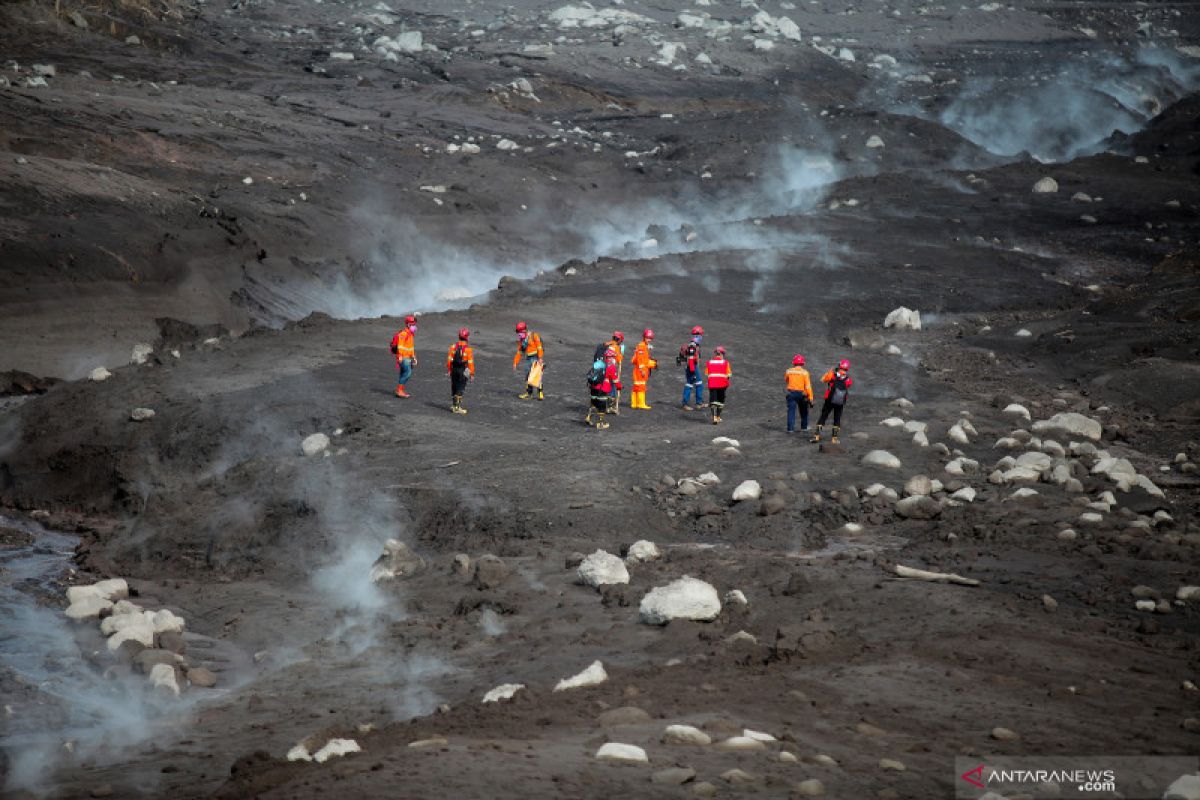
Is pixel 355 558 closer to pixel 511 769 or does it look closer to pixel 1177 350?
pixel 511 769

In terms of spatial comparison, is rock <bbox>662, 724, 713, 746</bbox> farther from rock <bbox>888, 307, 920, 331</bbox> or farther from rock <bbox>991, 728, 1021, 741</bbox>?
rock <bbox>888, 307, 920, 331</bbox>

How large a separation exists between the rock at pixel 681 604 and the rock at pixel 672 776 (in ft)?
14.1

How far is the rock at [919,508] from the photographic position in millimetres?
15561

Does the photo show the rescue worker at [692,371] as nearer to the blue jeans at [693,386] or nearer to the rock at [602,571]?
the blue jeans at [693,386]

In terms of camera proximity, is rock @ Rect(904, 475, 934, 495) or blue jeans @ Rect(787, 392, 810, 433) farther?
blue jeans @ Rect(787, 392, 810, 433)

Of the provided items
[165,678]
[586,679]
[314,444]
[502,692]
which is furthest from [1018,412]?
[165,678]

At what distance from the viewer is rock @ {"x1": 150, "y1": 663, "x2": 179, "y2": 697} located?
1184 centimetres

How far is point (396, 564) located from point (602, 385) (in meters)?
5.98

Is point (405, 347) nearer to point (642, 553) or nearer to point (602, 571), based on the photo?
point (642, 553)

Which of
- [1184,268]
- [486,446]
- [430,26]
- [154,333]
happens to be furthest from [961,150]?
[486,446]

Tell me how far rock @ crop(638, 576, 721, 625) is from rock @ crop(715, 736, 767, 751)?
3.59m

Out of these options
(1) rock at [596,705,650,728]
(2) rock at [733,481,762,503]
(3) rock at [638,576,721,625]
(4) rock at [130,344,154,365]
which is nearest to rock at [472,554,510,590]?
(3) rock at [638,576,721,625]

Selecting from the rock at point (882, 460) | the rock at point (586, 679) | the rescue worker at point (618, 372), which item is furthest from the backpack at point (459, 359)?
the rock at point (586, 679)

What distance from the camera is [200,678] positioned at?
A: 40.0 feet
